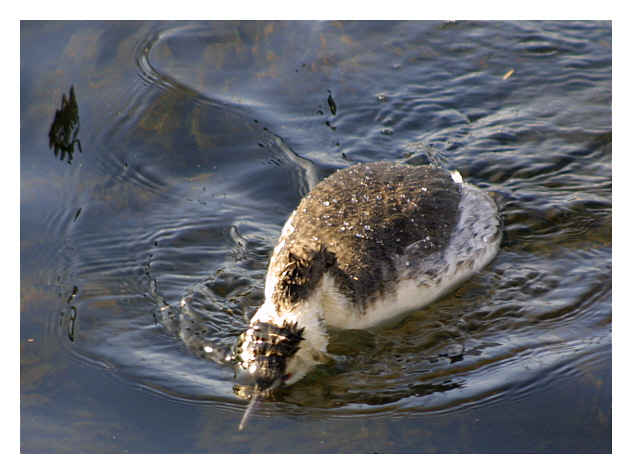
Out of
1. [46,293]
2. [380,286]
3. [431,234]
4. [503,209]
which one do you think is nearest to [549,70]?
[503,209]

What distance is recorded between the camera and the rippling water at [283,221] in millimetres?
6039

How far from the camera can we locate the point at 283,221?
8500 mm

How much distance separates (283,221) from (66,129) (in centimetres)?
332

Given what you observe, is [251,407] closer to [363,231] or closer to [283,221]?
[363,231]

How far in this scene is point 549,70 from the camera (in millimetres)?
11070

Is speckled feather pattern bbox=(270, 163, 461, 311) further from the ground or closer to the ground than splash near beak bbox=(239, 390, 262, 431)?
further from the ground

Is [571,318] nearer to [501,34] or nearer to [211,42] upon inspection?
[501,34]

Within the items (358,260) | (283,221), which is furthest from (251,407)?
(283,221)

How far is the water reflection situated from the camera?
30.4ft

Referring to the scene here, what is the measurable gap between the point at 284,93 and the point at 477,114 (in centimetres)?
280

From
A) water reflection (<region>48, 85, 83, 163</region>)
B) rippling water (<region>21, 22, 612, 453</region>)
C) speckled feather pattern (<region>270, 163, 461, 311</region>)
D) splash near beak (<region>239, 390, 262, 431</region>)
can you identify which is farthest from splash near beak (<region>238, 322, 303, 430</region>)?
water reflection (<region>48, 85, 83, 163</region>)

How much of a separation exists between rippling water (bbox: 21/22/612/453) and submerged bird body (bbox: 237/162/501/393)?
11.1 inches

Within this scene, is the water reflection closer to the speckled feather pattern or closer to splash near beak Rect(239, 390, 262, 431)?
the speckled feather pattern

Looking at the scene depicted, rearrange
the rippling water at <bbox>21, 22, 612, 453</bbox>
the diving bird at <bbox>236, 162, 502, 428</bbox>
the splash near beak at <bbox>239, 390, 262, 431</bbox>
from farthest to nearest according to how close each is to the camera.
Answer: the diving bird at <bbox>236, 162, 502, 428</bbox> < the rippling water at <bbox>21, 22, 612, 453</bbox> < the splash near beak at <bbox>239, 390, 262, 431</bbox>
